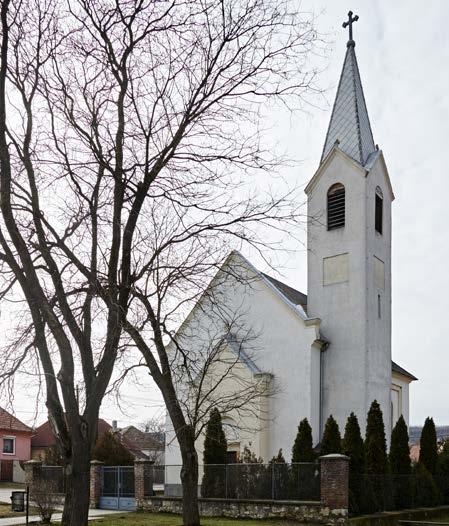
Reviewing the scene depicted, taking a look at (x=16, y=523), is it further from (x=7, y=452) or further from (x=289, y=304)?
(x=7, y=452)

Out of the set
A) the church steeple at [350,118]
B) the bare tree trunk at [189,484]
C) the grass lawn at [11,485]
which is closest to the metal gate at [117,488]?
the bare tree trunk at [189,484]

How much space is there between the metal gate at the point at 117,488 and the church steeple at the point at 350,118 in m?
15.4

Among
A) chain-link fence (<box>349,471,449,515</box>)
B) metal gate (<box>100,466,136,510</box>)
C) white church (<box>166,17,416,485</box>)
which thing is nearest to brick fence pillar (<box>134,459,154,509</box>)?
metal gate (<box>100,466,136,510</box>)

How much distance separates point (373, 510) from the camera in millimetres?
20391

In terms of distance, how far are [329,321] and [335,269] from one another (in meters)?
2.17

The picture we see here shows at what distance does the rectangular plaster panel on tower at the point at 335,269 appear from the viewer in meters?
28.0

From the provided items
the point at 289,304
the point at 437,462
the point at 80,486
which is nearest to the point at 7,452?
the point at 289,304

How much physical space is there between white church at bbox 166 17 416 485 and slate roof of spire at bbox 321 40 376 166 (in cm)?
6

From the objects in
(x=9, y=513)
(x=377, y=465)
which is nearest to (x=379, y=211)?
(x=377, y=465)

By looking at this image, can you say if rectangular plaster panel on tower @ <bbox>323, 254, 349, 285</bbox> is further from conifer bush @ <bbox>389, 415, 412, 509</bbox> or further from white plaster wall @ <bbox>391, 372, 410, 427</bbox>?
white plaster wall @ <bbox>391, 372, 410, 427</bbox>

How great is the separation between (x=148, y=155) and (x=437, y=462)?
19.7m

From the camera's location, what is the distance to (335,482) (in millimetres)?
19141

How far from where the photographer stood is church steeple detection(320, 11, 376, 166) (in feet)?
97.0

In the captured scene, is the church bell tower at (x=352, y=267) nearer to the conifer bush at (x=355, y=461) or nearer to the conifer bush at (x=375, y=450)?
the conifer bush at (x=375, y=450)
